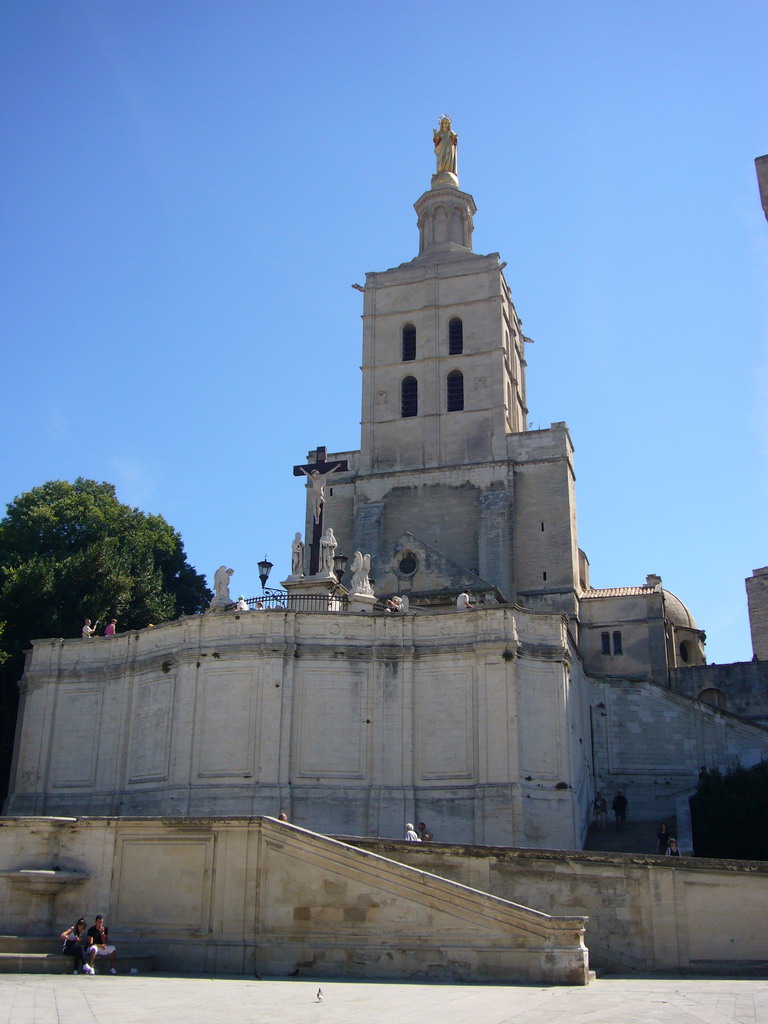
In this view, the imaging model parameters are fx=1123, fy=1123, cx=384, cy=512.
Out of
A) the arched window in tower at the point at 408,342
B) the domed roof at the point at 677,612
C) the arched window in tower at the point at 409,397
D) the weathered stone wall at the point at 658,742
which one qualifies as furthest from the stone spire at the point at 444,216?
the weathered stone wall at the point at 658,742

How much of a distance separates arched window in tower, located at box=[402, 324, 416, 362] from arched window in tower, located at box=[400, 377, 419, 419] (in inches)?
55.0

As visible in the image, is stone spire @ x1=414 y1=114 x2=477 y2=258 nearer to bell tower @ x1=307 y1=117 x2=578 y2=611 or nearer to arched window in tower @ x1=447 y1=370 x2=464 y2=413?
bell tower @ x1=307 y1=117 x2=578 y2=611

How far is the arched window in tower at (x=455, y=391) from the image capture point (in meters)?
58.8

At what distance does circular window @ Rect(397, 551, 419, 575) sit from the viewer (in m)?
48.3

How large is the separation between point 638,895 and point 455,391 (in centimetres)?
4051

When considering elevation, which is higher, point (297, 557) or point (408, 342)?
point (408, 342)

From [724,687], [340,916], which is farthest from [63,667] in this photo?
[724,687]

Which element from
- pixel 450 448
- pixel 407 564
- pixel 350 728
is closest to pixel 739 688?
pixel 407 564

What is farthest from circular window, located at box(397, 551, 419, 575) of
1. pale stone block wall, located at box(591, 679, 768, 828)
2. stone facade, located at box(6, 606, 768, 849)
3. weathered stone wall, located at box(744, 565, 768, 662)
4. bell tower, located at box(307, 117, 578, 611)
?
weathered stone wall, located at box(744, 565, 768, 662)

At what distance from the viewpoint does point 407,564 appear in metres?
48.6

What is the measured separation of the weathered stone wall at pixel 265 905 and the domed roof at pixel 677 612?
1534 inches

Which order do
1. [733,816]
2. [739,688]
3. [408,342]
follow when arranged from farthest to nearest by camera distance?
1. [408,342]
2. [739,688]
3. [733,816]

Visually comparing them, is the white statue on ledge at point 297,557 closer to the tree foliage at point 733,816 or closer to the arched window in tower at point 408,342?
the tree foliage at point 733,816

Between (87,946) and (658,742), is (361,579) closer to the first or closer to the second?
(658,742)
